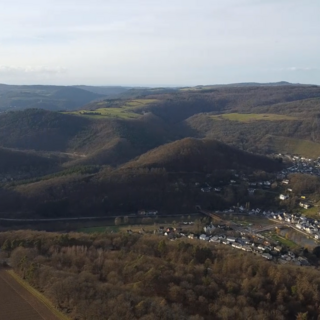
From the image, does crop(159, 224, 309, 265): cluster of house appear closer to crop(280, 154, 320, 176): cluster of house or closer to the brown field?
the brown field

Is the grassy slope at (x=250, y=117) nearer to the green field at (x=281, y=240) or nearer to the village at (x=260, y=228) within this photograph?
the village at (x=260, y=228)

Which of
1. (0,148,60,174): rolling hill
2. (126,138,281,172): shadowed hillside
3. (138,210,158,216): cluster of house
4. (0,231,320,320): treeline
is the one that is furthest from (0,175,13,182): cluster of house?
(0,231,320,320): treeline

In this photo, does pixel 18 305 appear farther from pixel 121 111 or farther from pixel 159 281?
pixel 121 111

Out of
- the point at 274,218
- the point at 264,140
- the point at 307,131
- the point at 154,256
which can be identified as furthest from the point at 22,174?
the point at 307,131

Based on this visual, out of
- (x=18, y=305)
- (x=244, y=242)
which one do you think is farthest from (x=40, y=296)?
(x=244, y=242)

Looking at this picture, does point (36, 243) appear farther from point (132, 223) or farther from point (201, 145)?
point (201, 145)
